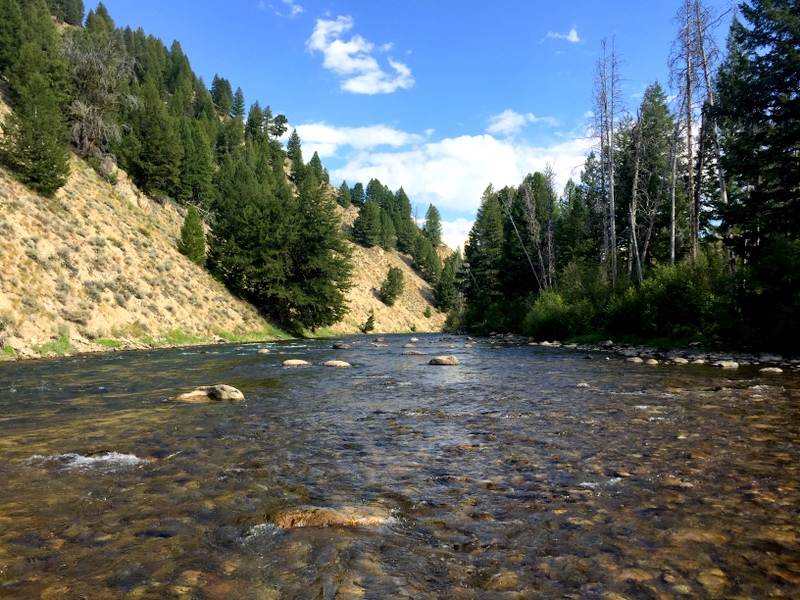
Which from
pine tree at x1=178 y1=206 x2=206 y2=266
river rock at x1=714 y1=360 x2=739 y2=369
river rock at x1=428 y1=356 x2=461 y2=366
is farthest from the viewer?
pine tree at x1=178 y1=206 x2=206 y2=266

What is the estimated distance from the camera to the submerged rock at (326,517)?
391cm

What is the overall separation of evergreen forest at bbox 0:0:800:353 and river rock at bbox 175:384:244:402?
17.3 metres

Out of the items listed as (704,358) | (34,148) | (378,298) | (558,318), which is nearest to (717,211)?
(704,358)

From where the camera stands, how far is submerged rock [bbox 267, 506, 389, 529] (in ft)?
12.8

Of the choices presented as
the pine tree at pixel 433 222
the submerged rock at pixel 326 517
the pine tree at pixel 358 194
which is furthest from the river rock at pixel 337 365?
the pine tree at pixel 433 222

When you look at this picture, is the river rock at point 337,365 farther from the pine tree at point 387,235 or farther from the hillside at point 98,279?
the pine tree at point 387,235

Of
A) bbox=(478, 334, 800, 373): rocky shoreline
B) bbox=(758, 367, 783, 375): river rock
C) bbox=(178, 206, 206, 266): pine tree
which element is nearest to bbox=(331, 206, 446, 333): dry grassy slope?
bbox=(178, 206, 206, 266): pine tree

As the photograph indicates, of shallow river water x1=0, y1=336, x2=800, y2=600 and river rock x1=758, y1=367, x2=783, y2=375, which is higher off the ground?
river rock x1=758, y1=367, x2=783, y2=375

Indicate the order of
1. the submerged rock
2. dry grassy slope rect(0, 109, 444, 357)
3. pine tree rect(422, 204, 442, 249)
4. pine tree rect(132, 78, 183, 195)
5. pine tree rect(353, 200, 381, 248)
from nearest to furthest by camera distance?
the submerged rock < dry grassy slope rect(0, 109, 444, 357) < pine tree rect(132, 78, 183, 195) < pine tree rect(353, 200, 381, 248) < pine tree rect(422, 204, 442, 249)

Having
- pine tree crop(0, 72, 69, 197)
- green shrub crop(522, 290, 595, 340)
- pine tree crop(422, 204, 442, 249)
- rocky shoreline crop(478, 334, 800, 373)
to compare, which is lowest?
rocky shoreline crop(478, 334, 800, 373)

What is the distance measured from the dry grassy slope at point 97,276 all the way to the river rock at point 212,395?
12.7 metres

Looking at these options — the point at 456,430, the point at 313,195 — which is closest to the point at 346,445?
the point at 456,430

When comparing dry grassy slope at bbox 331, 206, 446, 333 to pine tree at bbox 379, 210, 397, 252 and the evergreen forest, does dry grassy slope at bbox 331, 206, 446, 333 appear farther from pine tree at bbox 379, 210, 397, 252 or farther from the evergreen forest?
the evergreen forest

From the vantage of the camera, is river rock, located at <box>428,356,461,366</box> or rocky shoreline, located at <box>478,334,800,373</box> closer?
rocky shoreline, located at <box>478,334,800,373</box>
